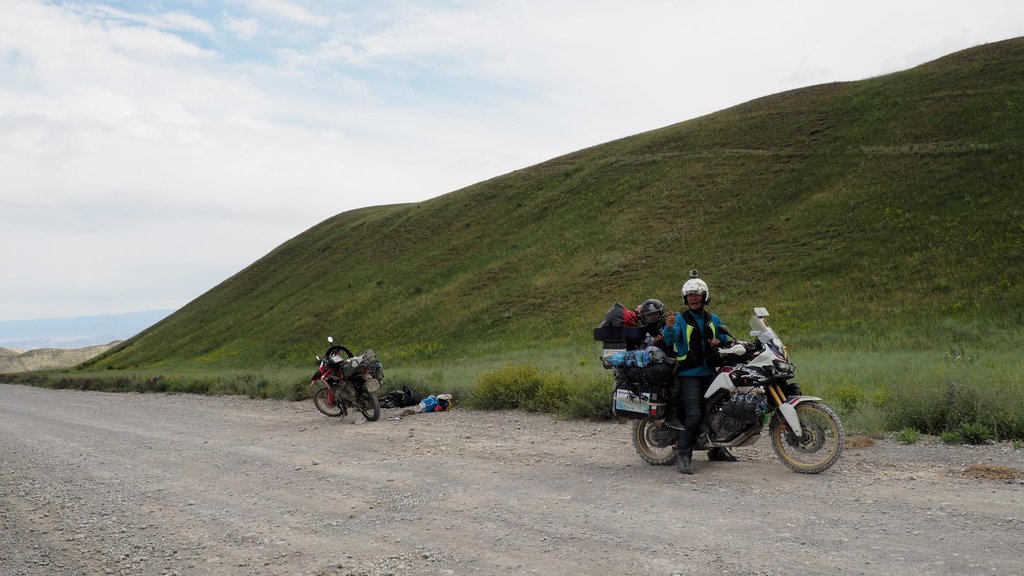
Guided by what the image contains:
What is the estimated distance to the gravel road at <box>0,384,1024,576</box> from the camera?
17.1ft

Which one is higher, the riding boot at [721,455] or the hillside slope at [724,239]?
the hillside slope at [724,239]

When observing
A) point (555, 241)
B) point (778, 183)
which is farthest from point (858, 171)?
point (555, 241)

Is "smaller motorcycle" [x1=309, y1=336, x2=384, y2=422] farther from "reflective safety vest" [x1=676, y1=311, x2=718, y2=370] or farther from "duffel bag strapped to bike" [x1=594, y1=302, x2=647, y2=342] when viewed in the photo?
"reflective safety vest" [x1=676, y1=311, x2=718, y2=370]

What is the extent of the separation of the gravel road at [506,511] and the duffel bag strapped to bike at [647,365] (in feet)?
3.49

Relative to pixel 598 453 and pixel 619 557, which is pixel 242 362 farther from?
pixel 619 557

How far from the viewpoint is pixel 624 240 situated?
4666 cm

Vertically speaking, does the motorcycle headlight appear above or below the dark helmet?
below

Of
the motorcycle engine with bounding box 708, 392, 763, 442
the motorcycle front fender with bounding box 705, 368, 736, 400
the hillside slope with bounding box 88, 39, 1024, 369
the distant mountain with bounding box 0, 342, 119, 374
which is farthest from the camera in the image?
the distant mountain with bounding box 0, 342, 119, 374

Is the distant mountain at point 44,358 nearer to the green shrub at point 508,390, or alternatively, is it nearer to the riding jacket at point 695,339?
the green shrub at point 508,390

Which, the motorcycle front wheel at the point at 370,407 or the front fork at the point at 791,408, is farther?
the motorcycle front wheel at the point at 370,407

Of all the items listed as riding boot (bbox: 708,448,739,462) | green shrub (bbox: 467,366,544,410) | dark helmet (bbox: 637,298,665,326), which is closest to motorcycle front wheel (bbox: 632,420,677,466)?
riding boot (bbox: 708,448,739,462)

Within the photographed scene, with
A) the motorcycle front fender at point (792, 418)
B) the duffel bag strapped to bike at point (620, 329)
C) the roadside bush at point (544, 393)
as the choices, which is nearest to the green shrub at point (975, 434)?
the motorcycle front fender at point (792, 418)

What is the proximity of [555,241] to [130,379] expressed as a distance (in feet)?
91.8

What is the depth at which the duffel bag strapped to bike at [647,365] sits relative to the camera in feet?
26.9
